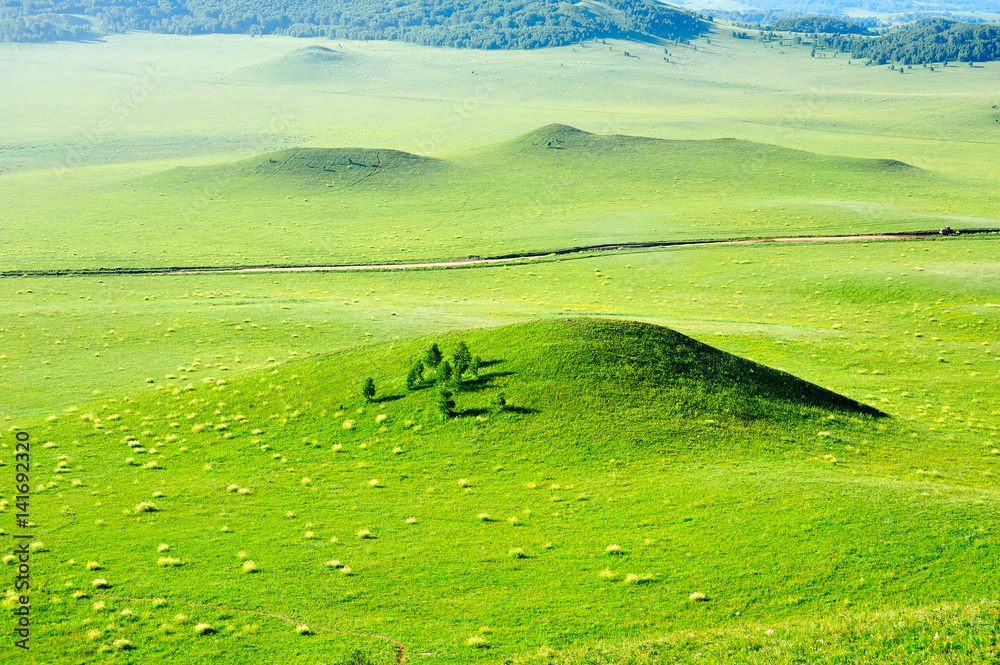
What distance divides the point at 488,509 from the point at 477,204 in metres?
104

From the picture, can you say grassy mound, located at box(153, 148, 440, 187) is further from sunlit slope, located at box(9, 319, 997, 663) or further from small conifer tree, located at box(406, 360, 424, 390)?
small conifer tree, located at box(406, 360, 424, 390)

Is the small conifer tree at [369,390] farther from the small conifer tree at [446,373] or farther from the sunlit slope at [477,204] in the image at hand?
the sunlit slope at [477,204]

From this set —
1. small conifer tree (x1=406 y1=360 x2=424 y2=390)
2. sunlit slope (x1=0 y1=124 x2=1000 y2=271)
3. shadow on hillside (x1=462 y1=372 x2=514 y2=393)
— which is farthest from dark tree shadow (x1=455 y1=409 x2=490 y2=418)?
sunlit slope (x1=0 y1=124 x2=1000 y2=271)

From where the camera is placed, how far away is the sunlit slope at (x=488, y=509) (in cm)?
2728

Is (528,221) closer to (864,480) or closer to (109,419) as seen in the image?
(109,419)

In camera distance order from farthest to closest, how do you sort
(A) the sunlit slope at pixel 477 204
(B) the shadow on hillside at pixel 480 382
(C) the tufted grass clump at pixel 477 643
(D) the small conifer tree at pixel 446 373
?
(A) the sunlit slope at pixel 477 204
(D) the small conifer tree at pixel 446 373
(B) the shadow on hillside at pixel 480 382
(C) the tufted grass clump at pixel 477 643

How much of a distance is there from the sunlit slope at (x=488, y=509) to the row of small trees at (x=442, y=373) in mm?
584

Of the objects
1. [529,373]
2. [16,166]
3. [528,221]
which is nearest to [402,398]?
[529,373]

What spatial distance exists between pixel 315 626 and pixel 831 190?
136555mm

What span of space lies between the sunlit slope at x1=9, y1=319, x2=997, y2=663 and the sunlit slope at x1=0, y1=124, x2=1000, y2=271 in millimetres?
61282

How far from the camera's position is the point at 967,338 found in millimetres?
68375

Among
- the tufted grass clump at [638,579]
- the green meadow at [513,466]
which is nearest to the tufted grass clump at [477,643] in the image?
the green meadow at [513,466]

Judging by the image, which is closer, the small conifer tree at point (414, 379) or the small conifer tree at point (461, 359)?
the small conifer tree at point (461, 359)

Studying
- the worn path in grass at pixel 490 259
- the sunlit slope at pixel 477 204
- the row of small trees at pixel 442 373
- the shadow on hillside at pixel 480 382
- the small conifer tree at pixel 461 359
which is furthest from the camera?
the sunlit slope at pixel 477 204
